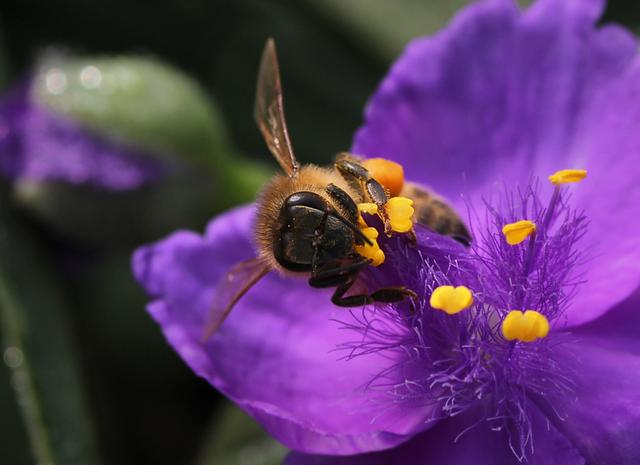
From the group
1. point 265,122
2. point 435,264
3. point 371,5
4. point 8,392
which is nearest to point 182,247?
point 265,122

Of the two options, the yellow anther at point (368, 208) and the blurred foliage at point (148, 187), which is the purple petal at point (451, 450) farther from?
the blurred foliage at point (148, 187)

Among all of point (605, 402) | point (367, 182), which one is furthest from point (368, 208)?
point (605, 402)

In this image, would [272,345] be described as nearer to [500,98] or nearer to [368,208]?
[368,208]

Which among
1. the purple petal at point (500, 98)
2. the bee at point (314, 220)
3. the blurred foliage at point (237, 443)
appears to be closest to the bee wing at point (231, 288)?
the bee at point (314, 220)

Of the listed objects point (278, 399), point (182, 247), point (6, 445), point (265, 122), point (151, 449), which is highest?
point (265, 122)

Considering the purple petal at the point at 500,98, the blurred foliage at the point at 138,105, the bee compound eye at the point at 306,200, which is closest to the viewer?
the bee compound eye at the point at 306,200

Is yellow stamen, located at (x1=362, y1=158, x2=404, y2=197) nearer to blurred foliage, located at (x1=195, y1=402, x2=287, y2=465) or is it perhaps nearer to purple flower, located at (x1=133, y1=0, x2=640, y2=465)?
purple flower, located at (x1=133, y1=0, x2=640, y2=465)

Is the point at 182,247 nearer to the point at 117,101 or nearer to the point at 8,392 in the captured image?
the point at 117,101
